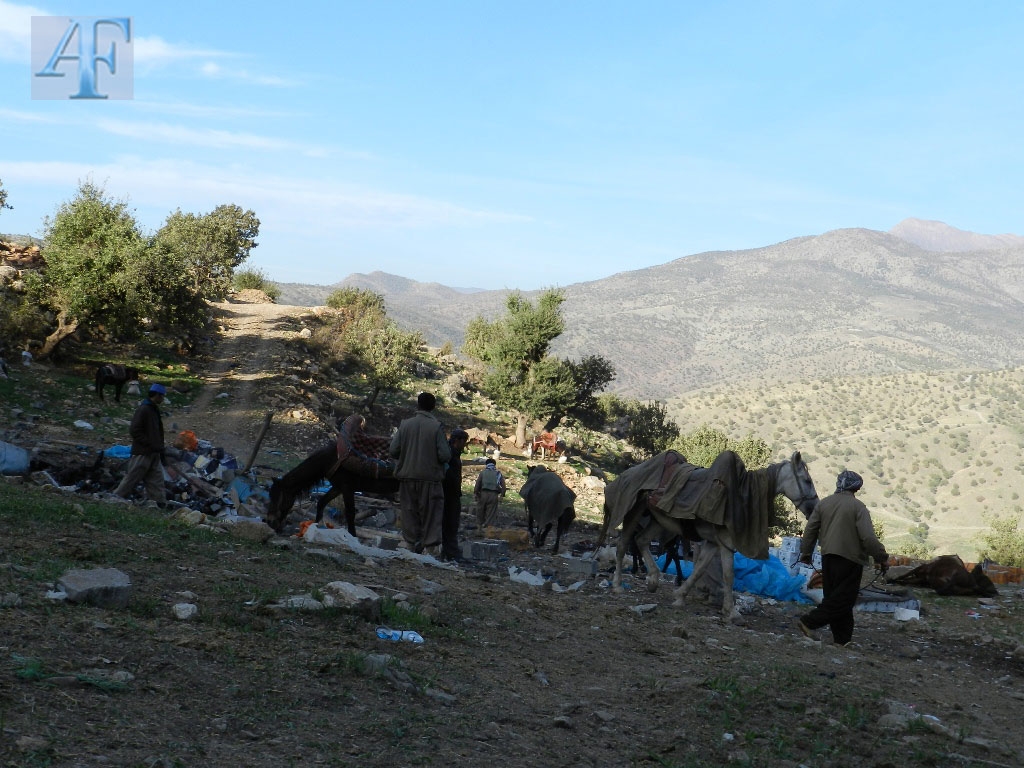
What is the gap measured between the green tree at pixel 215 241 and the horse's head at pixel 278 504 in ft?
102

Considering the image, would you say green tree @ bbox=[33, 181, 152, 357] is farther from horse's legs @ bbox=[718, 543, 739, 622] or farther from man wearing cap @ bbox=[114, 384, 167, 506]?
horse's legs @ bbox=[718, 543, 739, 622]

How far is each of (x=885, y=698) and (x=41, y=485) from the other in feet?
29.1

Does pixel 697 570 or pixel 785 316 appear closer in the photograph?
pixel 697 570

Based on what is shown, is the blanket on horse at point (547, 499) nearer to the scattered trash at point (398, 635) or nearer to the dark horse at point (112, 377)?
the scattered trash at point (398, 635)

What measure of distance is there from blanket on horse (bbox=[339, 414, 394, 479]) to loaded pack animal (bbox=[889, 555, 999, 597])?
8.96 metres

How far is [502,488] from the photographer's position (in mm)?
16641

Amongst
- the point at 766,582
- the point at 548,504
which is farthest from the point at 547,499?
the point at 766,582

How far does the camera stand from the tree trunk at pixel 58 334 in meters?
24.7

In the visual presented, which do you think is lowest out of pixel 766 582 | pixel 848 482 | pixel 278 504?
pixel 766 582

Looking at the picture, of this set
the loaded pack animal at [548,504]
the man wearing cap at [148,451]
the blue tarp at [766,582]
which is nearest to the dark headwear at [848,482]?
the blue tarp at [766,582]

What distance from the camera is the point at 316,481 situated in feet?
38.5

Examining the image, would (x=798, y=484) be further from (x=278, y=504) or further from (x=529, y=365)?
(x=529, y=365)

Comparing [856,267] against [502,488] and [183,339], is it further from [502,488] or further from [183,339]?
[502,488]

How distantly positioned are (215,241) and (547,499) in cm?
4415
